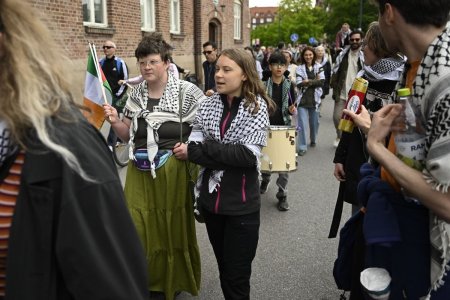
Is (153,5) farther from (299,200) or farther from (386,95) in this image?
(386,95)

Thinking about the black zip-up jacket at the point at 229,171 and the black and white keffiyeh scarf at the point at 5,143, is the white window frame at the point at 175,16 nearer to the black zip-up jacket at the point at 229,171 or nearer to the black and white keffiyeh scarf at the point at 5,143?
the black zip-up jacket at the point at 229,171

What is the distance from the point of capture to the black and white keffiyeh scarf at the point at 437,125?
1.47 metres

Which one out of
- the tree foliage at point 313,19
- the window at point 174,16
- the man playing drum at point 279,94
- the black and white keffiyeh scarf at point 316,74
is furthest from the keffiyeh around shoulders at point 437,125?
the tree foliage at point 313,19

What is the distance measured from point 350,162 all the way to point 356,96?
2.72 ft

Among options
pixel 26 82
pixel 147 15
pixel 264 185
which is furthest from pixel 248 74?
pixel 147 15

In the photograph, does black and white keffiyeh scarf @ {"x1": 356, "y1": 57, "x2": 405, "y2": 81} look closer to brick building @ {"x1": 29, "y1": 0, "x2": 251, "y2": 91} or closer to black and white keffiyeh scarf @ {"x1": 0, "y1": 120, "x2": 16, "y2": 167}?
brick building @ {"x1": 29, "y1": 0, "x2": 251, "y2": 91}

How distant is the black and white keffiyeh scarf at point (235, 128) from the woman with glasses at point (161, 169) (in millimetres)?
315

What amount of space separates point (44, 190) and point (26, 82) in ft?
0.98

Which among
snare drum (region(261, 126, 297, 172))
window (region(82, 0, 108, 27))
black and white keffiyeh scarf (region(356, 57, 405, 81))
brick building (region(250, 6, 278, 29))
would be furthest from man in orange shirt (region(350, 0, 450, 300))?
brick building (region(250, 6, 278, 29))

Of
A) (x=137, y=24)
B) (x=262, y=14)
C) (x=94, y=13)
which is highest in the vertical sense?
(x=262, y=14)

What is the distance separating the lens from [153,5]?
560 inches

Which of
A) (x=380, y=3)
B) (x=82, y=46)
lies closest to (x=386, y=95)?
(x=380, y=3)

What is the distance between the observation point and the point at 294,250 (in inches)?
168

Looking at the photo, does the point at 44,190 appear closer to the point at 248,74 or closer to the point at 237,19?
the point at 248,74
